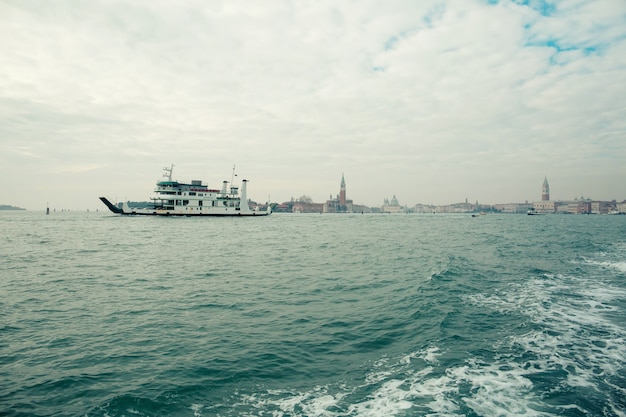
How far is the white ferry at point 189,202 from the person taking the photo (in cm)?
9756

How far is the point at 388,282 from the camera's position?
1850 cm

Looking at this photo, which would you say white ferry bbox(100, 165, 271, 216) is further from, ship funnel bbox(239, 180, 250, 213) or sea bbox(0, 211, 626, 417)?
sea bbox(0, 211, 626, 417)

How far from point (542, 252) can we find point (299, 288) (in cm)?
2592

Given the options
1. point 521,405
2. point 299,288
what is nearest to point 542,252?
point 299,288

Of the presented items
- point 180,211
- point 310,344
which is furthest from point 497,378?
point 180,211

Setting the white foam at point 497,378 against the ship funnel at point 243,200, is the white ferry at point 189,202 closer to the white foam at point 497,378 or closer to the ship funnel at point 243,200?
the ship funnel at point 243,200

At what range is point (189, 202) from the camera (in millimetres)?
99688

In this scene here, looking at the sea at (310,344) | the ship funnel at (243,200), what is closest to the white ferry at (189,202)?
the ship funnel at (243,200)

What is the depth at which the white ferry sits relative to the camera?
97562 millimetres

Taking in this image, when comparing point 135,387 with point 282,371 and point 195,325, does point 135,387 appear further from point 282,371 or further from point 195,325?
point 195,325

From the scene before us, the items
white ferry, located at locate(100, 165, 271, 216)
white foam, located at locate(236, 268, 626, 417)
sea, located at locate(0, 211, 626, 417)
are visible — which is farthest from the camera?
white ferry, located at locate(100, 165, 271, 216)

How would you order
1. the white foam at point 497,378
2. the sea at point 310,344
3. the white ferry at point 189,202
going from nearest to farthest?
the white foam at point 497,378 < the sea at point 310,344 < the white ferry at point 189,202

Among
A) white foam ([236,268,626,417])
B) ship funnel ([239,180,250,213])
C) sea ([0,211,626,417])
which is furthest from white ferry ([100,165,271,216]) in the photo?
white foam ([236,268,626,417])

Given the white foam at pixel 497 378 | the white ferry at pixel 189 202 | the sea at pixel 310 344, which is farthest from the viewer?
the white ferry at pixel 189 202
